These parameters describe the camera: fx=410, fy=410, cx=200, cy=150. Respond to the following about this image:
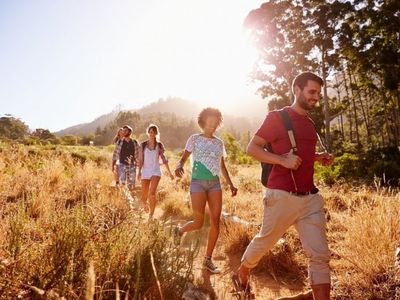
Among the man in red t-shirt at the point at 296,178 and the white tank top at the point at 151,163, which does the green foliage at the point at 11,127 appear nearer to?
the white tank top at the point at 151,163

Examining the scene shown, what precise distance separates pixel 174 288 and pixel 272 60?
27165 mm

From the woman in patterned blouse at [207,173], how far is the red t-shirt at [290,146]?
1.73 meters

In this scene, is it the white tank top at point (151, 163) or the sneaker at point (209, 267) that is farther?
the white tank top at point (151, 163)

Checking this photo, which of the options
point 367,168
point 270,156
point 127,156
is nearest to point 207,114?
point 270,156

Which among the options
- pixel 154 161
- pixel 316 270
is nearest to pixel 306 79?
pixel 316 270

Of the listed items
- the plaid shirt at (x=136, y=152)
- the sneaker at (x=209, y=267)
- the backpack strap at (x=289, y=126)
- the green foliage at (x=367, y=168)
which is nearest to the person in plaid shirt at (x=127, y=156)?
the plaid shirt at (x=136, y=152)

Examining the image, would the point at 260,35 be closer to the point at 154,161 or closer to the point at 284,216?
the point at 154,161

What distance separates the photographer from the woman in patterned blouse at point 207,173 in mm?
5324

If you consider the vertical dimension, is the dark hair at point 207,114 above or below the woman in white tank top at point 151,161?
above

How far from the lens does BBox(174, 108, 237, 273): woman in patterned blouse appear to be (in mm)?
5324

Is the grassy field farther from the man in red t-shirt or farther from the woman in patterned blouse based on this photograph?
the man in red t-shirt

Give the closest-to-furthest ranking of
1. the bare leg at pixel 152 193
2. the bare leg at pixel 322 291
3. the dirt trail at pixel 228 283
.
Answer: the bare leg at pixel 322 291 < the dirt trail at pixel 228 283 < the bare leg at pixel 152 193

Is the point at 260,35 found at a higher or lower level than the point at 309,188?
higher

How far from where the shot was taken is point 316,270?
10.8 feet
